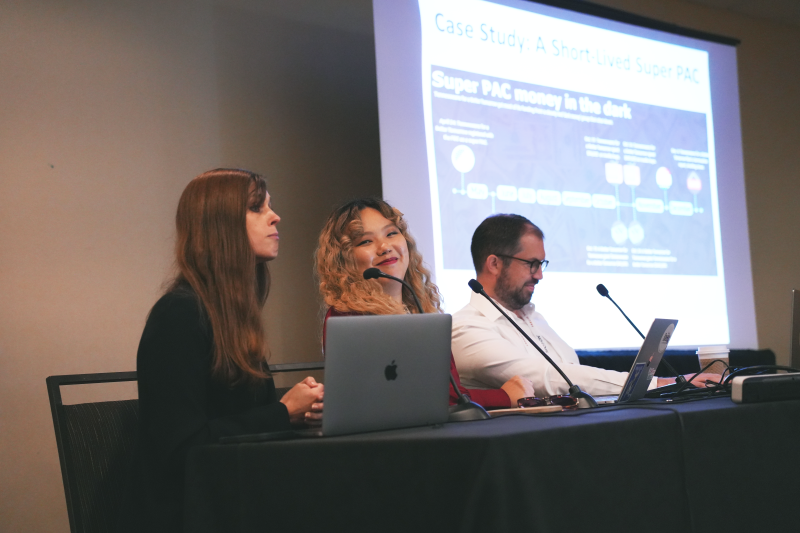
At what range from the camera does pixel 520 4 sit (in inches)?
135

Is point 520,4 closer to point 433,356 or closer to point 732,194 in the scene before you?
point 732,194

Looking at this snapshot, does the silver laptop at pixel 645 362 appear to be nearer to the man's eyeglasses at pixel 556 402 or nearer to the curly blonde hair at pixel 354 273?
the man's eyeglasses at pixel 556 402

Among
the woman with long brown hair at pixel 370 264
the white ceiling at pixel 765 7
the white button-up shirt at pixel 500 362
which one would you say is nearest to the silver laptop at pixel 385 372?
the woman with long brown hair at pixel 370 264

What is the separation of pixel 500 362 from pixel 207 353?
3.58ft

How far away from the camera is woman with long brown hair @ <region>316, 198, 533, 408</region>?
6.42 ft

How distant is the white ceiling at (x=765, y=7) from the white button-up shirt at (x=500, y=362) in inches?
133

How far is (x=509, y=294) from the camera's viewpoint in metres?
2.51

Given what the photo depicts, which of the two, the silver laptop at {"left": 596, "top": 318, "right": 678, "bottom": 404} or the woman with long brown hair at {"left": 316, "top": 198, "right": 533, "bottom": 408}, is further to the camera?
the woman with long brown hair at {"left": 316, "top": 198, "right": 533, "bottom": 408}

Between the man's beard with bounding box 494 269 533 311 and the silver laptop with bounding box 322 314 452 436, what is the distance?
51.2 inches

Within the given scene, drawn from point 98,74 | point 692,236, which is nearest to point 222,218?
A: point 98,74

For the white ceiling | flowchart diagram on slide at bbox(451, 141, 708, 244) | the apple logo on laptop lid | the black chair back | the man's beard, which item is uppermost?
the white ceiling

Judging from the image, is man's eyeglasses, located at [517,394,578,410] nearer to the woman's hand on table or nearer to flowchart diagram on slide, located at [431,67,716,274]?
the woman's hand on table

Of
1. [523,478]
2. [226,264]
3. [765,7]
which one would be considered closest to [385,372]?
[523,478]

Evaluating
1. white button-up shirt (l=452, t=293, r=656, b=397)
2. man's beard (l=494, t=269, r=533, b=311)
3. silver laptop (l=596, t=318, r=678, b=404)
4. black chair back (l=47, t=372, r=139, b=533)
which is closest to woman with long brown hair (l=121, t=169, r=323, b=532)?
black chair back (l=47, t=372, r=139, b=533)
